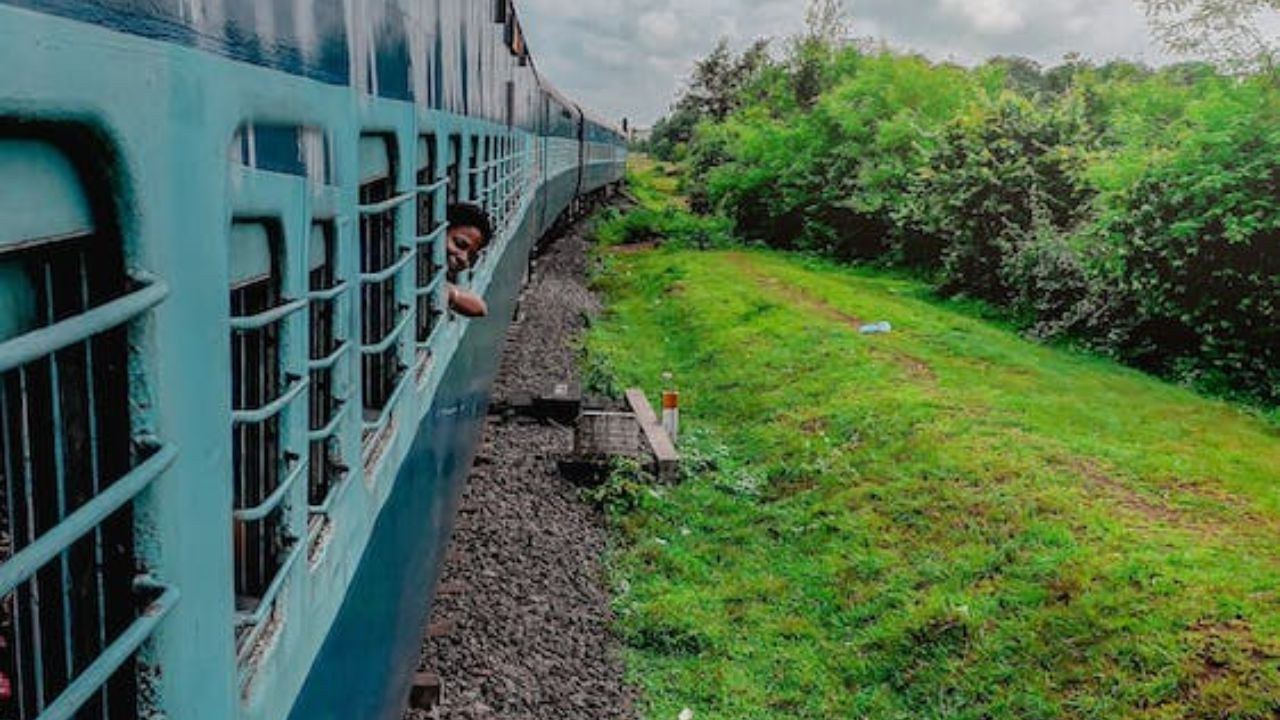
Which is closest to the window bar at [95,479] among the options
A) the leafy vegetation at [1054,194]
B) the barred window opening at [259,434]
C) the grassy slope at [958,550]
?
the barred window opening at [259,434]

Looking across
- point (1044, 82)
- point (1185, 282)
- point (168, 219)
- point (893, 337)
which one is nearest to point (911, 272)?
point (893, 337)

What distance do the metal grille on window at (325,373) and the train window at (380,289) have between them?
8.4 inches

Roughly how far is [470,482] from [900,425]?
3676 mm

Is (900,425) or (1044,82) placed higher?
(1044,82)

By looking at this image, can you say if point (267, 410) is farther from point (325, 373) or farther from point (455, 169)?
point (455, 169)

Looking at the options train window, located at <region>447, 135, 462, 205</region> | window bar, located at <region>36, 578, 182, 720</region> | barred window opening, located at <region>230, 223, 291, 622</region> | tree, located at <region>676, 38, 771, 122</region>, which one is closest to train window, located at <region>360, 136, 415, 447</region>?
barred window opening, located at <region>230, 223, 291, 622</region>

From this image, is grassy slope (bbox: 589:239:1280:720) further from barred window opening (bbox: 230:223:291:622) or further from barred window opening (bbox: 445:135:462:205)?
barred window opening (bbox: 230:223:291:622)

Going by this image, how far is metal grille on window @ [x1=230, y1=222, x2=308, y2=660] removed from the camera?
196 cm

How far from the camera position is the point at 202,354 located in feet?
4.93

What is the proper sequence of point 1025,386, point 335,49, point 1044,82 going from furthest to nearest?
point 1044,82 → point 1025,386 → point 335,49

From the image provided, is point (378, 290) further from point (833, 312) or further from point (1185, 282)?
point (833, 312)

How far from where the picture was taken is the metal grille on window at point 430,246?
423cm

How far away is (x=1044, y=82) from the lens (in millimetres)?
45906

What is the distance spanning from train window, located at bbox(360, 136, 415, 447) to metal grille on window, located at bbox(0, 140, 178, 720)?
63.3 inches
